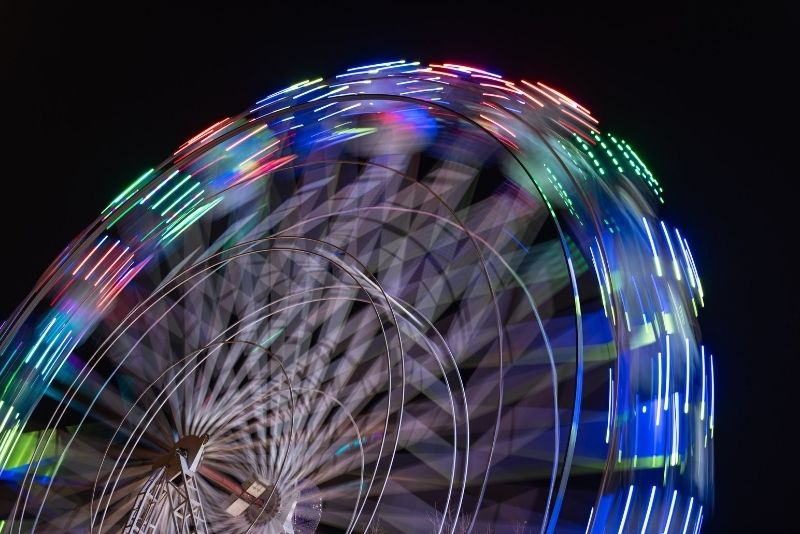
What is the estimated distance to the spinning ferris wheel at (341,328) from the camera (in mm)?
4406

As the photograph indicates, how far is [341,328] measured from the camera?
18.6ft

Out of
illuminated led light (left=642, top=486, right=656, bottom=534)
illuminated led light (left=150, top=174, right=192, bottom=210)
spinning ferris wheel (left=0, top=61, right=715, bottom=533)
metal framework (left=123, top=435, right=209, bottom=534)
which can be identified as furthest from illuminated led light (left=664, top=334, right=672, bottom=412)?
illuminated led light (left=150, top=174, right=192, bottom=210)

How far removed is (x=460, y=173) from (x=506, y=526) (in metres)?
2.16

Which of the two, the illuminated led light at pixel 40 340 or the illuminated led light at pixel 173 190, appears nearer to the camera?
the illuminated led light at pixel 173 190

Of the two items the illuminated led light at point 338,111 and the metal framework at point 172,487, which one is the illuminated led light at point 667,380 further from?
the metal framework at point 172,487

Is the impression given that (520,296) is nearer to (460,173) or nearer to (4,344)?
(460,173)

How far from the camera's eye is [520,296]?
208 inches

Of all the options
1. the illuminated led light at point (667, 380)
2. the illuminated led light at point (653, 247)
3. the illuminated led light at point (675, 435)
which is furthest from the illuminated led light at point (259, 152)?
the illuminated led light at point (675, 435)

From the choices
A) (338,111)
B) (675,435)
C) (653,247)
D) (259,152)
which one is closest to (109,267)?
(259,152)

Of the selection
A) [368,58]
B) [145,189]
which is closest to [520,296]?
[368,58]

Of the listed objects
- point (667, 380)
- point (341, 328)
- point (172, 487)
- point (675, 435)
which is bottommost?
point (675, 435)

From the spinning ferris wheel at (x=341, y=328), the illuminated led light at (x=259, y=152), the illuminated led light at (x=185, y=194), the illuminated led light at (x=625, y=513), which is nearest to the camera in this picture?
the illuminated led light at (x=625, y=513)

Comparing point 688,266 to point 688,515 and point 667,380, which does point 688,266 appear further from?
point 688,515

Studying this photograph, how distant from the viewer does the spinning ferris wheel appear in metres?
4.41
